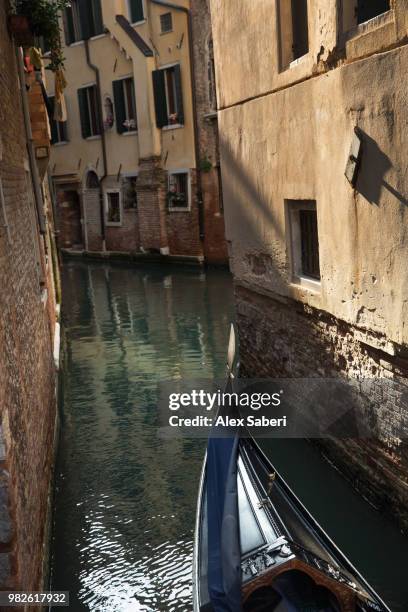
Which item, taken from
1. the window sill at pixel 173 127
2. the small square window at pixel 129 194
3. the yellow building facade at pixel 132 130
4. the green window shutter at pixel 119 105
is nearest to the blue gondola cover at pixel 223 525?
the yellow building facade at pixel 132 130

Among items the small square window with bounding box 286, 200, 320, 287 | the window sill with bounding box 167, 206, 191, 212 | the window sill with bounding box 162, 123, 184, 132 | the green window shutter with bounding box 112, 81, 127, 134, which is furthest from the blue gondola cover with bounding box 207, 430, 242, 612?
the green window shutter with bounding box 112, 81, 127, 134

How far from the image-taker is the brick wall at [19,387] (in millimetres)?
2891

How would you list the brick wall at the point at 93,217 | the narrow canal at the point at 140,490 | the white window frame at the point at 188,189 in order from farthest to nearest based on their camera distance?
the brick wall at the point at 93,217
the white window frame at the point at 188,189
the narrow canal at the point at 140,490

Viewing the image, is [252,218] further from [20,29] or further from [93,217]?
[93,217]

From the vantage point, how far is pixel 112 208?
63.6 feet

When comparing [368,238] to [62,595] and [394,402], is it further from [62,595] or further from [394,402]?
[62,595]

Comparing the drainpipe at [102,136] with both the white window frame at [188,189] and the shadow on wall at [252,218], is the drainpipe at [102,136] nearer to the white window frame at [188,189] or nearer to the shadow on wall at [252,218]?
the white window frame at [188,189]

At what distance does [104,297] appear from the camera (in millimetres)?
14117

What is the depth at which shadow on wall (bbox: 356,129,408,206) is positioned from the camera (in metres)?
4.18

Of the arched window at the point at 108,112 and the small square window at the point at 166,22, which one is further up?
the small square window at the point at 166,22

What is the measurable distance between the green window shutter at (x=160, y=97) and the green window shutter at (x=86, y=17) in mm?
2983

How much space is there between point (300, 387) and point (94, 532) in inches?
83.2

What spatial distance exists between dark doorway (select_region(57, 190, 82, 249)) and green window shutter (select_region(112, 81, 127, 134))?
12.3 feet

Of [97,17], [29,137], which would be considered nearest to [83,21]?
[97,17]
